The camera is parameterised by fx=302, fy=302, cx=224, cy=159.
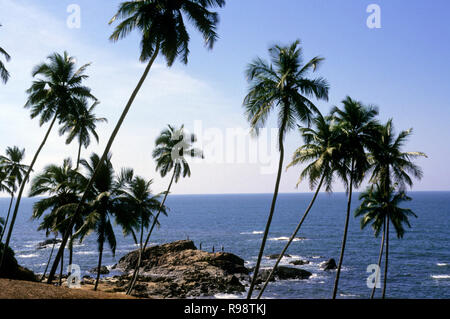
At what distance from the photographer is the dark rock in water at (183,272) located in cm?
4059

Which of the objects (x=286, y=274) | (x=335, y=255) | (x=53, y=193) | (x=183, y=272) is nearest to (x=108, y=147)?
(x=53, y=193)

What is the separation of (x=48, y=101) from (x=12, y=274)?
1289 cm

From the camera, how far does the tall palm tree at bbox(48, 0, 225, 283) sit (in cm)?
1673

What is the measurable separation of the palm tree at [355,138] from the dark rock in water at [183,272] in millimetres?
23974

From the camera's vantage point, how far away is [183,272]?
160 ft

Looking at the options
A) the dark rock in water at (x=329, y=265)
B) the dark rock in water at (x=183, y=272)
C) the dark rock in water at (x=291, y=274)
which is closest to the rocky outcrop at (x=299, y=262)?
the dark rock in water at (x=329, y=265)

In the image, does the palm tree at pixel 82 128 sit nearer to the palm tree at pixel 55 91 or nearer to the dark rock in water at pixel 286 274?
the palm tree at pixel 55 91

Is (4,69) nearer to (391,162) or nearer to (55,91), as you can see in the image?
(55,91)

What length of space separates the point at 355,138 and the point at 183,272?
37504 mm

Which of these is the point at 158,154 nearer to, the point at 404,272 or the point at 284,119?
the point at 284,119

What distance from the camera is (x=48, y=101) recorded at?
23.0 m
